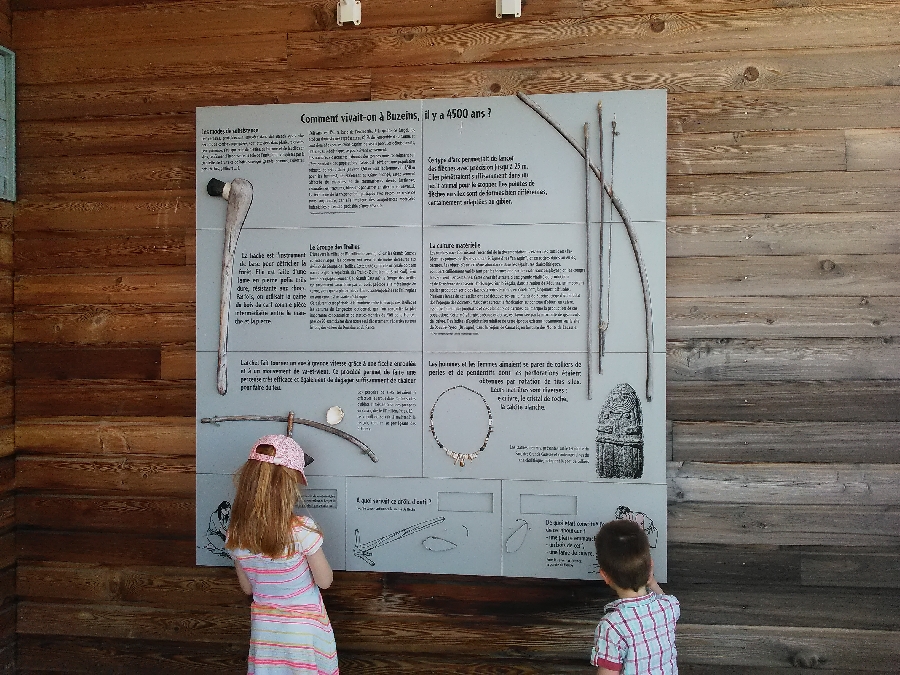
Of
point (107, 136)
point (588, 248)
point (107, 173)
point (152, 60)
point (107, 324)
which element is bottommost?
point (107, 324)

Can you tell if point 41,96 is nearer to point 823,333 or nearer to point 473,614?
point 473,614

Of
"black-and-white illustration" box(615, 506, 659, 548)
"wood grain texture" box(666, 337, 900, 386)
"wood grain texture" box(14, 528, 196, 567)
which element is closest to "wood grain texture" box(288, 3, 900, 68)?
"wood grain texture" box(666, 337, 900, 386)

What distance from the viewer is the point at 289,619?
2.12 m

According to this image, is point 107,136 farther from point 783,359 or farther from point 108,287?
point 783,359

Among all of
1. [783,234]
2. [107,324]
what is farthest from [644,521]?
[107,324]

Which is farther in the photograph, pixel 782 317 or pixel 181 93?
pixel 181 93

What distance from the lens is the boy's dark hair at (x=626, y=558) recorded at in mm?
1865

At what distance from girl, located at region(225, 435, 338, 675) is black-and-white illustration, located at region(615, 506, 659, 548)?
3.16 ft

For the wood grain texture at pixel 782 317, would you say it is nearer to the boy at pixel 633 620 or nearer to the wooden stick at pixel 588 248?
the wooden stick at pixel 588 248

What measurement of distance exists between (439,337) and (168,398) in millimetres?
1010

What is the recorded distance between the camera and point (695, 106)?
2.31m

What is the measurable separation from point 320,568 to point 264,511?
253 mm

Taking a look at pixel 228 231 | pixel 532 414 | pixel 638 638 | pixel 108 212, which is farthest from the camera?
pixel 108 212

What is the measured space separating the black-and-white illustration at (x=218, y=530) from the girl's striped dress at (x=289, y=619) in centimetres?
38
